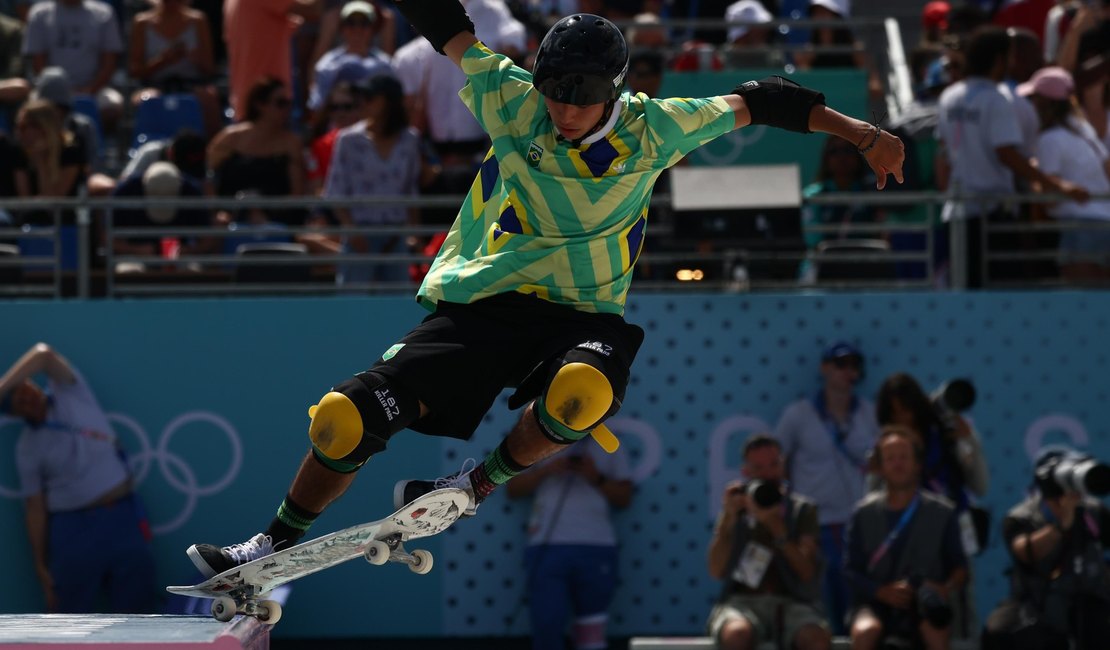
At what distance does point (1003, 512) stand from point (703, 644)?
7.88ft

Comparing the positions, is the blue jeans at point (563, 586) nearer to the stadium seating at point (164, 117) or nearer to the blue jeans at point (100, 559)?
the blue jeans at point (100, 559)

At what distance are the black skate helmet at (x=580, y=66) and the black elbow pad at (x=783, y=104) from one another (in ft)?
1.77

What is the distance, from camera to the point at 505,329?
5.85 metres

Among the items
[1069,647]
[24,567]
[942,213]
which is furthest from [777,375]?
[24,567]

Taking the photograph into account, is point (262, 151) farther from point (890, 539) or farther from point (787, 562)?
point (890, 539)

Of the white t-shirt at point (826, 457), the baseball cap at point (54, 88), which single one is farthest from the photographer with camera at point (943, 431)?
the baseball cap at point (54, 88)

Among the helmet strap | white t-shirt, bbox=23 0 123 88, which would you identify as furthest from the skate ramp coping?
white t-shirt, bbox=23 0 123 88

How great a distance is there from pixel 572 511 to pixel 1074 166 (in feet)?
11.9

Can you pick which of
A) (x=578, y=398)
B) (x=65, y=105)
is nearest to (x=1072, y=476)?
(x=578, y=398)

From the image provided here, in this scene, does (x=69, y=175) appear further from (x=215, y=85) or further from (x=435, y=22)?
(x=435, y=22)

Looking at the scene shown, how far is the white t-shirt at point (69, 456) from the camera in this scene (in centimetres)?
990

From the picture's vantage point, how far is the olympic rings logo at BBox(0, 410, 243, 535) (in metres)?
10.2

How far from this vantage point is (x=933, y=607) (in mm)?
8719

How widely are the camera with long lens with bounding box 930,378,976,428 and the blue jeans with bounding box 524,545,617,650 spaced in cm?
201
